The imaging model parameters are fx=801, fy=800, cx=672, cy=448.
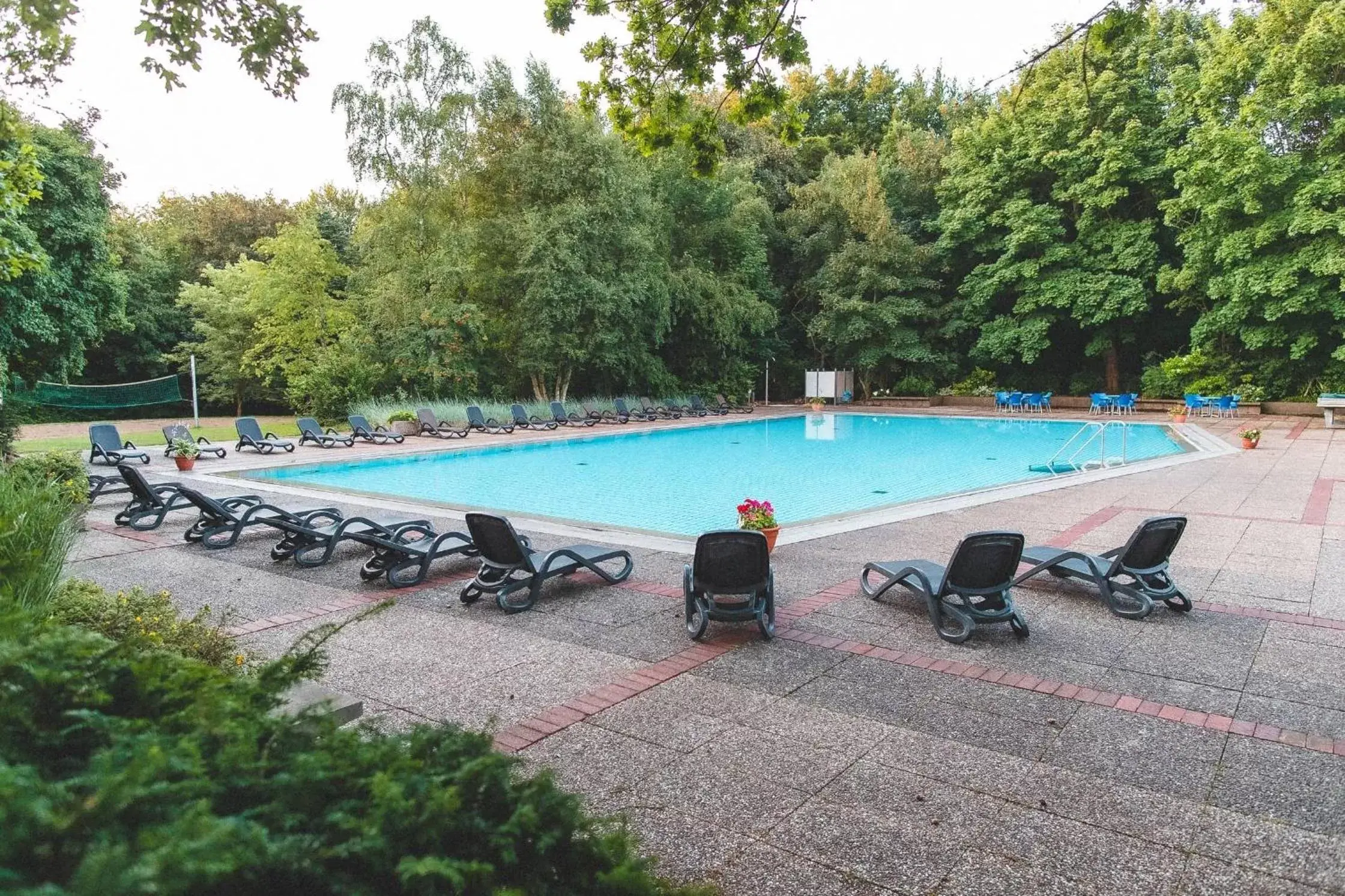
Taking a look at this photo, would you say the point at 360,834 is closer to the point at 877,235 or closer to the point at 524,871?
the point at 524,871

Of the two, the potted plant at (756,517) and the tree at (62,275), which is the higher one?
the tree at (62,275)

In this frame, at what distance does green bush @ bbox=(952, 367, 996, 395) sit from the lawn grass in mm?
24567

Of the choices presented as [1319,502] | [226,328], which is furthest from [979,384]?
[226,328]

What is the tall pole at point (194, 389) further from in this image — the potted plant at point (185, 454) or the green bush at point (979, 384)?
the green bush at point (979, 384)

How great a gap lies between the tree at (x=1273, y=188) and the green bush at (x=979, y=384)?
7.48m

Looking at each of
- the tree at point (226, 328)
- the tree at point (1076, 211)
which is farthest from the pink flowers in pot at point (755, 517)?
the tree at point (1076, 211)

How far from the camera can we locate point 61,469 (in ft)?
32.1

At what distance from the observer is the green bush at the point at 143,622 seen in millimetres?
→ 3857

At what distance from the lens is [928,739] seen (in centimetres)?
373

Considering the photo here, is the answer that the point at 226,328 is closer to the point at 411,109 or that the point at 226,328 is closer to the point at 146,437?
the point at 146,437

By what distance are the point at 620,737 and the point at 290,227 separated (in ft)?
91.4

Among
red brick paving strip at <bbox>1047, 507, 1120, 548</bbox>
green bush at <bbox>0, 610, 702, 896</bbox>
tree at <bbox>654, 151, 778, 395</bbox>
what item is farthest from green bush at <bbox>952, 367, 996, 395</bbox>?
green bush at <bbox>0, 610, 702, 896</bbox>

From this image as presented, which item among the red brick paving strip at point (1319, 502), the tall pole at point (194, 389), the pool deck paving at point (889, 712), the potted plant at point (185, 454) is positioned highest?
the tall pole at point (194, 389)

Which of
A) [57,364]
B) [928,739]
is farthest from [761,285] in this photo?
[928,739]
